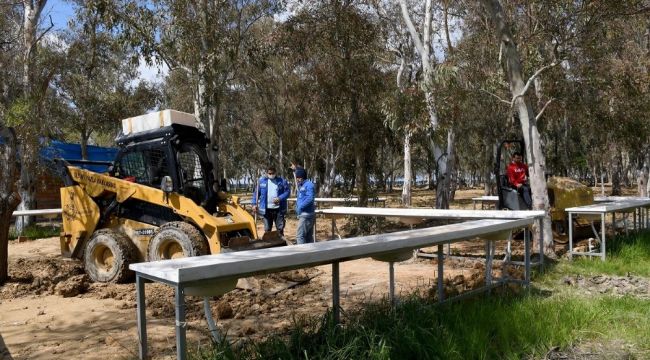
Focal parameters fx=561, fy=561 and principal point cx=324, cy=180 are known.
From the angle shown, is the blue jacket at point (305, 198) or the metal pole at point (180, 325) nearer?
the metal pole at point (180, 325)

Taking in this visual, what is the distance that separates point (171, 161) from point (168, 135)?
0.42 m

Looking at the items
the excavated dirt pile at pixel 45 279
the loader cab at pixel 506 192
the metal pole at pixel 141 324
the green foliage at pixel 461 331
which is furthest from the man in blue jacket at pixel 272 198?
the metal pole at pixel 141 324

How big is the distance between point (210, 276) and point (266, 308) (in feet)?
11.5

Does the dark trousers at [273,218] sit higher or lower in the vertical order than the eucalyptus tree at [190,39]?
lower

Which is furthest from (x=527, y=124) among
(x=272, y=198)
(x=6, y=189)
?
(x=6, y=189)

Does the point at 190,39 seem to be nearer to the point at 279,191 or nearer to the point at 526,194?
the point at 279,191

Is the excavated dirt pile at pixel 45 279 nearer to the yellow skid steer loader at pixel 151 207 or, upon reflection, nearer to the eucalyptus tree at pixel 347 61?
the yellow skid steer loader at pixel 151 207

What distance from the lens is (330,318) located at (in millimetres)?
4523

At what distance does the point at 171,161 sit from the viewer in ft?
A: 27.7

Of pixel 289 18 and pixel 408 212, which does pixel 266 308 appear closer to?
pixel 408 212

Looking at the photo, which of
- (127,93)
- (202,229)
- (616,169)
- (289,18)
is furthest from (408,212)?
(616,169)

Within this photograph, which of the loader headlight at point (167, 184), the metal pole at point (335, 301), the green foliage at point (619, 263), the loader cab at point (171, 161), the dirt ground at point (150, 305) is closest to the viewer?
the metal pole at point (335, 301)

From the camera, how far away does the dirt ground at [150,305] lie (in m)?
5.52

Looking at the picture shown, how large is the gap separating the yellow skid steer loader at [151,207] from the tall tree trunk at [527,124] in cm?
464
